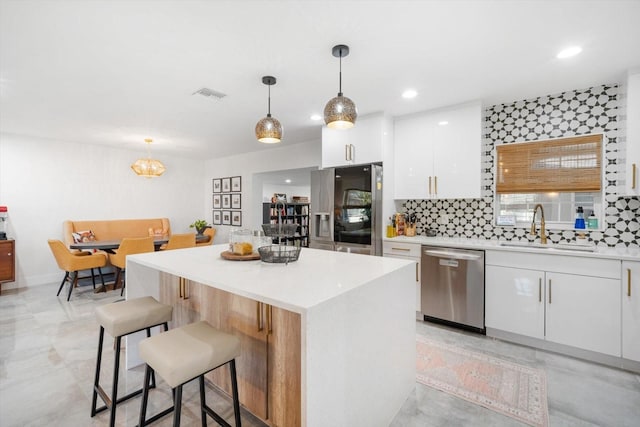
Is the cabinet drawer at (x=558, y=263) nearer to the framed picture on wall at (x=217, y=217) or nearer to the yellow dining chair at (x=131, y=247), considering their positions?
the yellow dining chair at (x=131, y=247)

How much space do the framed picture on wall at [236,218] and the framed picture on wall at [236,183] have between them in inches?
20.3

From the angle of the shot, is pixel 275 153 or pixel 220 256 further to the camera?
pixel 275 153

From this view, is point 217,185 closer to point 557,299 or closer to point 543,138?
point 543,138

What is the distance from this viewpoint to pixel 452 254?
3041 mm

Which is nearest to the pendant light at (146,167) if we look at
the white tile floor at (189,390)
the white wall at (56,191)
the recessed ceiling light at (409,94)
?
the white wall at (56,191)

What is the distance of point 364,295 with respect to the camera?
4.67 ft

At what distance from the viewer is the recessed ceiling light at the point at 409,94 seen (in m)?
2.93

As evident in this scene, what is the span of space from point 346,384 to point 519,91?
317 centimetres

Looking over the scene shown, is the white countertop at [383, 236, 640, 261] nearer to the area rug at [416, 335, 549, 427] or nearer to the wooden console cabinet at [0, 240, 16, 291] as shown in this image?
the area rug at [416, 335, 549, 427]

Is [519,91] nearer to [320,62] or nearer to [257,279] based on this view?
[320,62]

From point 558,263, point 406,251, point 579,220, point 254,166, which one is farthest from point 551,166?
point 254,166

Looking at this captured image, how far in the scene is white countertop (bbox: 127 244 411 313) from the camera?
122cm

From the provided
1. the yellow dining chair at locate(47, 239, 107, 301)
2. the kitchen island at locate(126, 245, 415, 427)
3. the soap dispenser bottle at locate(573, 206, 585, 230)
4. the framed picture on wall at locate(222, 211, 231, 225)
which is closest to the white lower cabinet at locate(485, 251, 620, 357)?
the soap dispenser bottle at locate(573, 206, 585, 230)

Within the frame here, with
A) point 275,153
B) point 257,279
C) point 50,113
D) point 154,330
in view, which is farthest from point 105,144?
point 257,279
